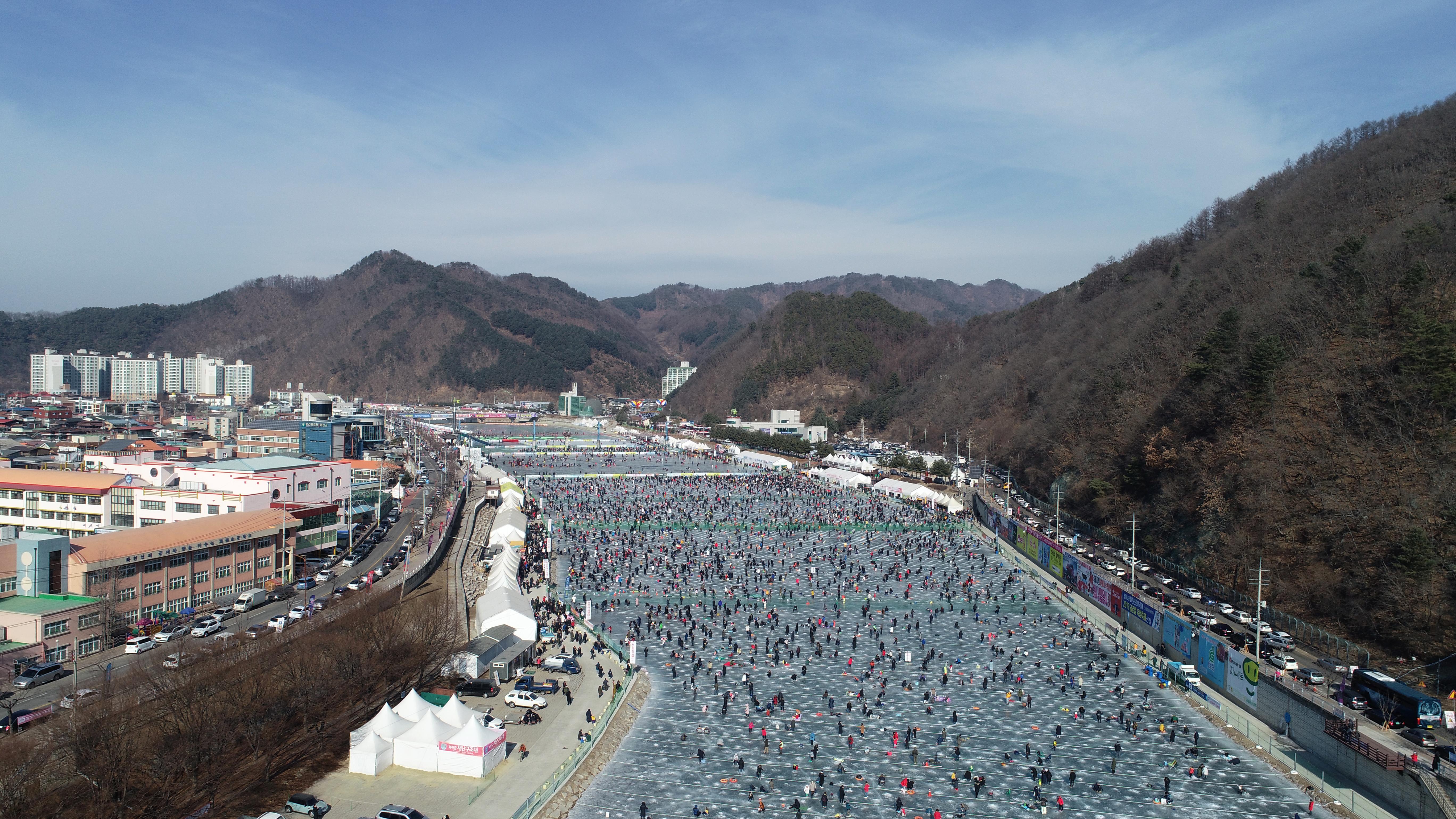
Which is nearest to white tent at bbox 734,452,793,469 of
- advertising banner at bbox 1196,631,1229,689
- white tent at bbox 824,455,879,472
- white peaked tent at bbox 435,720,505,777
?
white tent at bbox 824,455,879,472

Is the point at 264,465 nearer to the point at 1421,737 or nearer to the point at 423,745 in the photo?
the point at 423,745

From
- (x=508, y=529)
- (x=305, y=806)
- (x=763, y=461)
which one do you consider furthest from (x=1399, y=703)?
(x=763, y=461)

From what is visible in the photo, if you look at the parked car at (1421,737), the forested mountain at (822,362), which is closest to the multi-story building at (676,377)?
the forested mountain at (822,362)

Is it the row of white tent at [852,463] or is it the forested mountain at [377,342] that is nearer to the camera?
the row of white tent at [852,463]

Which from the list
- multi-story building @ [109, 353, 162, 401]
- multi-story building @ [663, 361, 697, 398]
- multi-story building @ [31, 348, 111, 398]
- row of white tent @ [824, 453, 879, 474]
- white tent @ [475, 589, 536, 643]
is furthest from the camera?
multi-story building @ [663, 361, 697, 398]

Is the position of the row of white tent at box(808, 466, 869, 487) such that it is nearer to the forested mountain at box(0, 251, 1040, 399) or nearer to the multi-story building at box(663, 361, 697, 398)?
the multi-story building at box(663, 361, 697, 398)

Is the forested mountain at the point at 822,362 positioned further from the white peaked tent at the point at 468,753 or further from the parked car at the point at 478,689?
the white peaked tent at the point at 468,753
